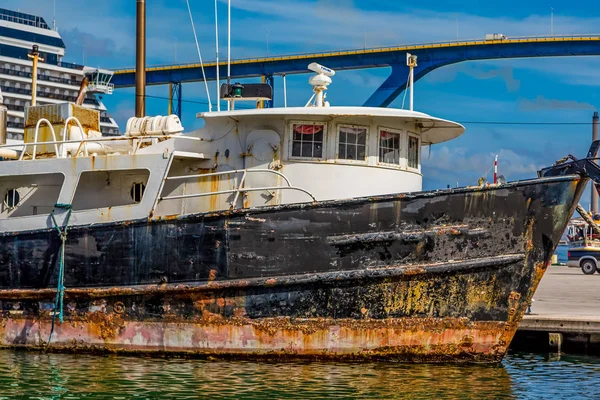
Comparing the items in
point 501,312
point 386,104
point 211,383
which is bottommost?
point 211,383

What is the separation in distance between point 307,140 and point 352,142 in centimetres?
60

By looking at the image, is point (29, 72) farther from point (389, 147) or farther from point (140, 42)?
point (389, 147)

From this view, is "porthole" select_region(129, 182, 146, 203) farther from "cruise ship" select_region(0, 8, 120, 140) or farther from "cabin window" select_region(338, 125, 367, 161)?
"cruise ship" select_region(0, 8, 120, 140)

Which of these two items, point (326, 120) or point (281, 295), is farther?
point (326, 120)

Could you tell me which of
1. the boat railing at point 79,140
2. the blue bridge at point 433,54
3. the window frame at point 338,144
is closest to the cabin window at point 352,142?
the window frame at point 338,144

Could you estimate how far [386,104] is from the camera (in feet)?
173

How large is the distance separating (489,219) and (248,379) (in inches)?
137

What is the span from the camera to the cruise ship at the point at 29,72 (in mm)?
49812

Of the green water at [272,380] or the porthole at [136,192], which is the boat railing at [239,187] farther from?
the green water at [272,380]

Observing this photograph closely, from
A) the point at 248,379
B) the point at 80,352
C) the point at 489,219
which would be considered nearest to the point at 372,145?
the point at 489,219

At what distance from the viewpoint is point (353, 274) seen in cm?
1040

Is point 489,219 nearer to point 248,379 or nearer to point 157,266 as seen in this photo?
point 248,379

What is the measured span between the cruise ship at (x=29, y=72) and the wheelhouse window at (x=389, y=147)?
35260mm

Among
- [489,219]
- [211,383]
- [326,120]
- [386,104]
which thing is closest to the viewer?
[211,383]
